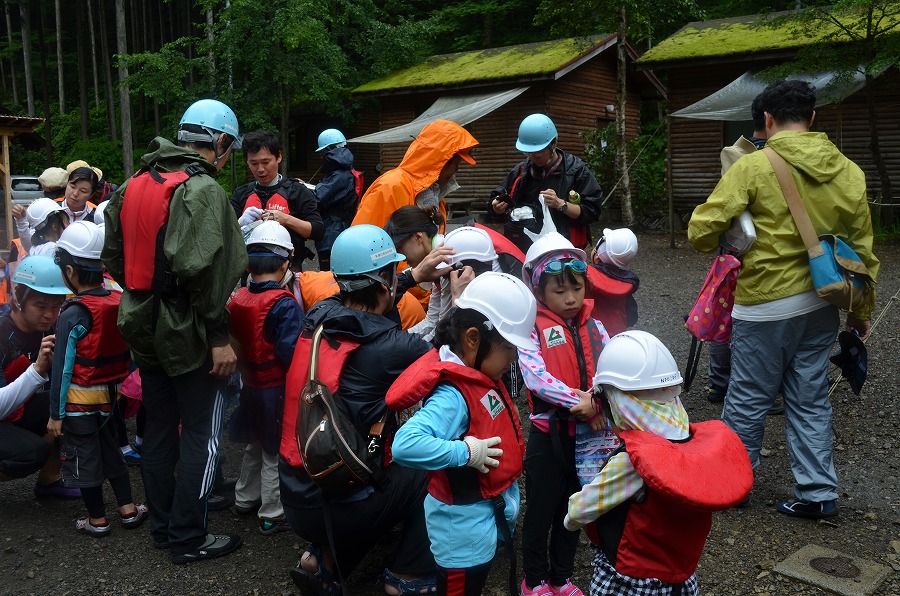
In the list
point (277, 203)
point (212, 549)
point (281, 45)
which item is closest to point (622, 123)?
point (281, 45)

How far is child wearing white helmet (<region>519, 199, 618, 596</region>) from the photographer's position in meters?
3.15

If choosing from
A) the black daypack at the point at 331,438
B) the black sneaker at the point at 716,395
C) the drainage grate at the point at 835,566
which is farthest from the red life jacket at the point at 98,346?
the black sneaker at the point at 716,395

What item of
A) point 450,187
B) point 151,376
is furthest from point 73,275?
point 450,187

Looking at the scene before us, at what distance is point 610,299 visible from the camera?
4.32m

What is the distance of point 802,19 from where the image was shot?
1256 cm

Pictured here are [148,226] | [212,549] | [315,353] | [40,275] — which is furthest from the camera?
[40,275]

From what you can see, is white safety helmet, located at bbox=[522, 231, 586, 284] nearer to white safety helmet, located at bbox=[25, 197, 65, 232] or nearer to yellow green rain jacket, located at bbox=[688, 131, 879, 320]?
yellow green rain jacket, located at bbox=[688, 131, 879, 320]

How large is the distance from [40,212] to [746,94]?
495 inches

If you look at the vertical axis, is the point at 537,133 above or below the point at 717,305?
above

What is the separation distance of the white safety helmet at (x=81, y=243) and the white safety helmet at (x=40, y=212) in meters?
2.12

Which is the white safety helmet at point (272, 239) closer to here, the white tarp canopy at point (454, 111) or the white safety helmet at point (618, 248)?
the white safety helmet at point (618, 248)

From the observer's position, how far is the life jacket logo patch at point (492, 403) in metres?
2.73

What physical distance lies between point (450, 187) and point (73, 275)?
2.46m

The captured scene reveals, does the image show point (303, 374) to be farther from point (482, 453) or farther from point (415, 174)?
point (415, 174)
